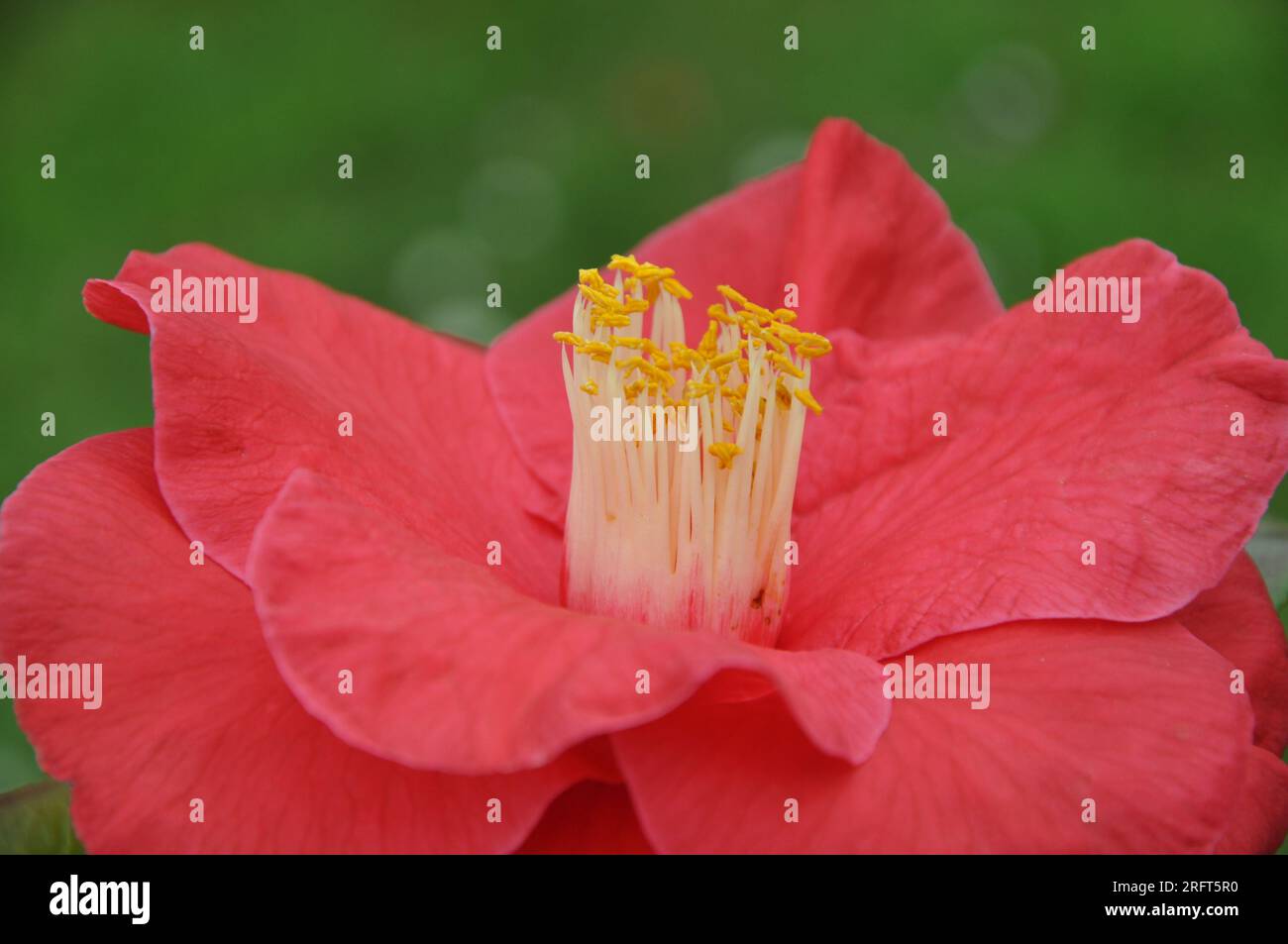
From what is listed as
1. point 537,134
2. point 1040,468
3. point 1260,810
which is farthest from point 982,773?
point 537,134

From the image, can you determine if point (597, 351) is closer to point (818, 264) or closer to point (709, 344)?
point (709, 344)

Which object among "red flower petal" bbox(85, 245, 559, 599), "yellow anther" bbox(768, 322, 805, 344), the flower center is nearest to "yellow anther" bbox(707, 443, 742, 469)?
the flower center

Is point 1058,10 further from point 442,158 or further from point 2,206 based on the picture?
point 2,206

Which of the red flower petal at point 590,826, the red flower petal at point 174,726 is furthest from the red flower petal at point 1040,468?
the red flower petal at point 174,726

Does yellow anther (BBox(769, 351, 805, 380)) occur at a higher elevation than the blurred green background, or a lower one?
lower

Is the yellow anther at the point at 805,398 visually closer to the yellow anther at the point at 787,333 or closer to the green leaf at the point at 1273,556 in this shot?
the yellow anther at the point at 787,333

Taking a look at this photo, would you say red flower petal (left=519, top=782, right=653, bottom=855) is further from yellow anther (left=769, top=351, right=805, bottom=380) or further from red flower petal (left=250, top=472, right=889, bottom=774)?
yellow anther (left=769, top=351, right=805, bottom=380)
